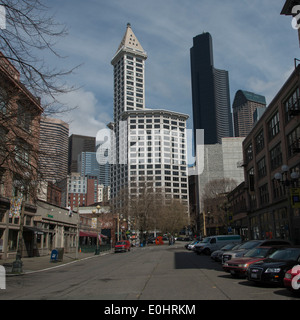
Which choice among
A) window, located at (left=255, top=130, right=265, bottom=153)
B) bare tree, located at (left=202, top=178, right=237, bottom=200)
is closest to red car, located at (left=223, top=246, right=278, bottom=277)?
window, located at (left=255, top=130, right=265, bottom=153)

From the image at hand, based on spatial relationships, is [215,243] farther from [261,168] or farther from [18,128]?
[18,128]

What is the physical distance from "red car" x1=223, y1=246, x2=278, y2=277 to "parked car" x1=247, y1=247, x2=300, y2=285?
4.98 ft

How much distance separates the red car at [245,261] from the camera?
1423 cm

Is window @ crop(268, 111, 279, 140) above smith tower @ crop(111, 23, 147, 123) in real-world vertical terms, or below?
below

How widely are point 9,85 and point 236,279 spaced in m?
12.5

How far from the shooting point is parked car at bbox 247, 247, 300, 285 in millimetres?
11703

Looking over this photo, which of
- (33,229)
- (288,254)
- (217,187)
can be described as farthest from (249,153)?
(288,254)

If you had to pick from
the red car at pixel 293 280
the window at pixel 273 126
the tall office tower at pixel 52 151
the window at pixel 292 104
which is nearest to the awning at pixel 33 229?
the tall office tower at pixel 52 151

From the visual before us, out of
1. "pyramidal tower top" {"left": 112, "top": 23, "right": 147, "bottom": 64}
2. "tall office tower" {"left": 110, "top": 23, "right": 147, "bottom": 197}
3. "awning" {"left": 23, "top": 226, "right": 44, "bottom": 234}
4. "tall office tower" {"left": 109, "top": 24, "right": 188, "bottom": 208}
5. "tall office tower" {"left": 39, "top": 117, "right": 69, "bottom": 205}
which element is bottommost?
"awning" {"left": 23, "top": 226, "right": 44, "bottom": 234}

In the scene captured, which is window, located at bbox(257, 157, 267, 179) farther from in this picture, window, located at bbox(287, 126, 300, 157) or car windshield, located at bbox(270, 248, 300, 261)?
car windshield, located at bbox(270, 248, 300, 261)

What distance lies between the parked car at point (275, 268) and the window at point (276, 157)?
25.0 m

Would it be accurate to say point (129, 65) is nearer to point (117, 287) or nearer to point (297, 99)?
point (297, 99)

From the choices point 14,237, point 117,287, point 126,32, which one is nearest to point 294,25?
point 117,287
